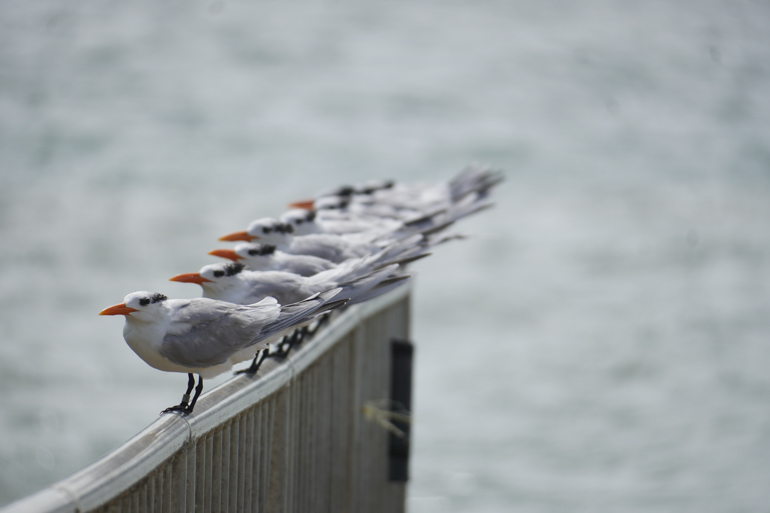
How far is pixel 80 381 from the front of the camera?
12.9 metres

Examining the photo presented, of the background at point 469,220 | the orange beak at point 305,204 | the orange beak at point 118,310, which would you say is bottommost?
the orange beak at point 118,310

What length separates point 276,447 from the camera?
1979mm

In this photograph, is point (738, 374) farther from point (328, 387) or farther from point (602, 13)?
point (328, 387)

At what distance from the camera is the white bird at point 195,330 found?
1.65 meters

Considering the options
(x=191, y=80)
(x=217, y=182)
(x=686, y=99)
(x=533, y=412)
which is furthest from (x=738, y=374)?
(x=191, y=80)

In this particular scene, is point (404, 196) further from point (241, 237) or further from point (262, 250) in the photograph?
point (262, 250)

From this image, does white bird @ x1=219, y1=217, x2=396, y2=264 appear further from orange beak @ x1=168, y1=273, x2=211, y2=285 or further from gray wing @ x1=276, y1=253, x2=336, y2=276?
orange beak @ x1=168, y1=273, x2=211, y2=285

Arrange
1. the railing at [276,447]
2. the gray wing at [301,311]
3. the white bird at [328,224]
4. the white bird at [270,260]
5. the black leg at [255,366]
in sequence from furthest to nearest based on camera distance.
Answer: the white bird at [328,224] → the white bird at [270,260] → the black leg at [255,366] → the gray wing at [301,311] → the railing at [276,447]

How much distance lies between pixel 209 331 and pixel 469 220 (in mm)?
Answer: 12924

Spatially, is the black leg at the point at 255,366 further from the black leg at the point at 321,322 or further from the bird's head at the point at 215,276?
the black leg at the point at 321,322

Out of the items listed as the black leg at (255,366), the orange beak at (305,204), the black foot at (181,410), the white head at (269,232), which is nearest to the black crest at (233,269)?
the black leg at (255,366)

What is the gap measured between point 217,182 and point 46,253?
11.2ft

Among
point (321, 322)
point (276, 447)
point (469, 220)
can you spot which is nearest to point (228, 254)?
point (321, 322)

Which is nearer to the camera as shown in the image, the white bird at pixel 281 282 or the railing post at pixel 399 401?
the white bird at pixel 281 282
